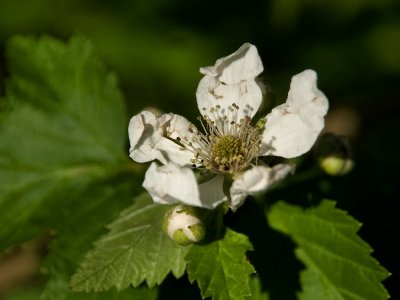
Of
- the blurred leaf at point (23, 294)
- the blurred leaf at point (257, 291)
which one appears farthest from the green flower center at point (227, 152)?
the blurred leaf at point (23, 294)

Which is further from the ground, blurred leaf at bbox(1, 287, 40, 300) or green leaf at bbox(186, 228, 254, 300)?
green leaf at bbox(186, 228, 254, 300)

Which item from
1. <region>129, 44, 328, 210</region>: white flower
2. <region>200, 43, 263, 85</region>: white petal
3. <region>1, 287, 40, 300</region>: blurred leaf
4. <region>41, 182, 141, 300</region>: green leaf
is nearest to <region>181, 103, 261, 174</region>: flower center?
<region>129, 44, 328, 210</region>: white flower

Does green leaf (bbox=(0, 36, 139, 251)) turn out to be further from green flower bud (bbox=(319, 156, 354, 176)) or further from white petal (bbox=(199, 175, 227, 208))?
green flower bud (bbox=(319, 156, 354, 176))

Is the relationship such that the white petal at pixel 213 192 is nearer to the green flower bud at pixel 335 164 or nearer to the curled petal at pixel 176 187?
the curled petal at pixel 176 187

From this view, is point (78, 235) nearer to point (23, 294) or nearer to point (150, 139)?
point (150, 139)

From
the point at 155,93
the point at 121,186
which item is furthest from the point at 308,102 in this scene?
the point at 155,93
